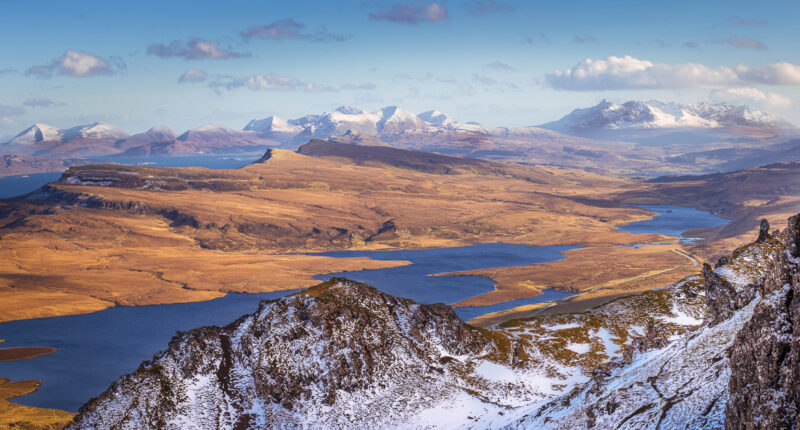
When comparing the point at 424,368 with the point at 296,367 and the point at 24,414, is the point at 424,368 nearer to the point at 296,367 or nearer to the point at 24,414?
the point at 296,367

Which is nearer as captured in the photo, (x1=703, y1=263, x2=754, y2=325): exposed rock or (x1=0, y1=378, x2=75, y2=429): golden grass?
(x1=703, y1=263, x2=754, y2=325): exposed rock

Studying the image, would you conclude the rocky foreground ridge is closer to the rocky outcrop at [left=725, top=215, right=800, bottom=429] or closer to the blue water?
the rocky outcrop at [left=725, top=215, right=800, bottom=429]

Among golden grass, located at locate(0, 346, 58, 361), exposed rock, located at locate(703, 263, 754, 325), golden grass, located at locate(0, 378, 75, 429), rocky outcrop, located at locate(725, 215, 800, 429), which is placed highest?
rocky outcrop, located at locate(725, 215, 800, 429)

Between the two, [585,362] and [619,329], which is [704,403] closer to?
[585,362]

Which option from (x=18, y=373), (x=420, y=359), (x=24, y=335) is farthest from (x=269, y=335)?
(x=24, y=335)

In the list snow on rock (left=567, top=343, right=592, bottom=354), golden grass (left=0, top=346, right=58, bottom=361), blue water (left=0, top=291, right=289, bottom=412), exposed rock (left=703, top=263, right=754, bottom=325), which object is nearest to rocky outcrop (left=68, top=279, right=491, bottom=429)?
snow on rock (left=567, top=343, right=592, bottom=354)

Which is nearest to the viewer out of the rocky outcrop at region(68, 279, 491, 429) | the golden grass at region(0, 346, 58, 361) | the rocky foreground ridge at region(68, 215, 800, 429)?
the rocky foreground ridge at region(68, 215, 800, 429)

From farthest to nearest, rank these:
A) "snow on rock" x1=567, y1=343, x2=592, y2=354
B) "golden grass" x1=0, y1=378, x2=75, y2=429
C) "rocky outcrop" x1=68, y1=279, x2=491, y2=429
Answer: "golden grass" x1=0, y1=378, x2=75, y2=429, "snow on rock" x1=567, y1=343, x2=592, y2=354, "rocky outcrop" x1=68, y1=279, x2=491, y2=429
